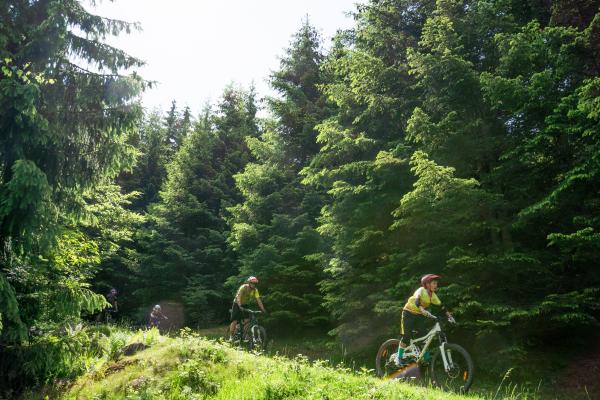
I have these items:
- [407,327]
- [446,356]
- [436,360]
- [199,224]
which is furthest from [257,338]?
[199,224]

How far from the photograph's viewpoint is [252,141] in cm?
2369

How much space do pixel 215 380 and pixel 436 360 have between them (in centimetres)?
450

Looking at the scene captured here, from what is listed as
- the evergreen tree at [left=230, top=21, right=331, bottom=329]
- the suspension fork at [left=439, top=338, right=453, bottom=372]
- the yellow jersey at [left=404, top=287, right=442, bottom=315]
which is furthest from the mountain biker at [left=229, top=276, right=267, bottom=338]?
the suspension fork at [left=439, top=338, right=453, bottom=372]

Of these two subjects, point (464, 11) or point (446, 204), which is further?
point (464, 11)

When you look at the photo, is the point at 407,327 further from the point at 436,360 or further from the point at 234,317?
the point at 234,317

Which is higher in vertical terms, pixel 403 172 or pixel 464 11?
pixel 464 11

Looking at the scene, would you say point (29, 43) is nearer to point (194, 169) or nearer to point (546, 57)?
point (546, 57)

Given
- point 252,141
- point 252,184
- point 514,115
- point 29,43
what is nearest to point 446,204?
point 514,115

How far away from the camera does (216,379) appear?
26.8 ft

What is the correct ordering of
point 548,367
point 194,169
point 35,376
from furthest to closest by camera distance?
point 194,169 < point 548,367 < point 35,376

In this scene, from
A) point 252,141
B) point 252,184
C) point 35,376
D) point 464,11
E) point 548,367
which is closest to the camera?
point 35,376

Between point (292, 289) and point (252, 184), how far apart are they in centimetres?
619

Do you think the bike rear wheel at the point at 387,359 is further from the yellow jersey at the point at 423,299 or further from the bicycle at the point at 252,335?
the bicycle at the point at 252,335

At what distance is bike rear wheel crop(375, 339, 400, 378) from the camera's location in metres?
9.27
